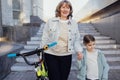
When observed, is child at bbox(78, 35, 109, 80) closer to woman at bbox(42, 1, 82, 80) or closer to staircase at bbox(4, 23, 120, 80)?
woman at bbox(42, 1, 82, 80)

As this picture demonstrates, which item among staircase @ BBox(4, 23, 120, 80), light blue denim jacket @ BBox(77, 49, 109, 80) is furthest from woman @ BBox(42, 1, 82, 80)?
staircase @ BBox(4, 23, 120, 80)

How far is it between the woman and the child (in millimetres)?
161

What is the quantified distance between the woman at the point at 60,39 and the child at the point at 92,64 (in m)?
0.16

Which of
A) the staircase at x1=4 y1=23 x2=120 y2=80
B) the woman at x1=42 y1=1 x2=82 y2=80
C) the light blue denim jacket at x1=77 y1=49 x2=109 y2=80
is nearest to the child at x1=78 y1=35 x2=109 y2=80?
the light blue denim jacket at x1=77 y1=49 x2=109 y2=80

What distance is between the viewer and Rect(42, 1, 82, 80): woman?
3779 mm

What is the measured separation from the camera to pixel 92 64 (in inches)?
154

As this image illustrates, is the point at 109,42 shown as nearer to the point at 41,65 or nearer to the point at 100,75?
the point at 100,75

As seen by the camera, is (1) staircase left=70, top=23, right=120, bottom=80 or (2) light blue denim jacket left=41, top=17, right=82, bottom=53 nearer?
(2) light blue denim jacket left=41, top=17, right=82, bottom=53

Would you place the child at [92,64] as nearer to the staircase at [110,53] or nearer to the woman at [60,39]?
the woman at [60,39]

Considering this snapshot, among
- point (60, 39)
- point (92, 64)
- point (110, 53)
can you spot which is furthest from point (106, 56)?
point (60, 39)

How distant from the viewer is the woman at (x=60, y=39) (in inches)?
149

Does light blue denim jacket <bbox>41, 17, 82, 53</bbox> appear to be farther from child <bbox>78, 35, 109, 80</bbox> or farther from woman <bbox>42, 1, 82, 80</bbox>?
child <bbox>78, 35, 109, 80</bbox>

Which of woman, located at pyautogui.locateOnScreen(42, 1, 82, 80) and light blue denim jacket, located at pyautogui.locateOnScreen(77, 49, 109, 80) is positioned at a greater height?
woman, located at pyautogui.locateOnScreen(42, 1, 82, 80)

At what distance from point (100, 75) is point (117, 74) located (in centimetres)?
274
